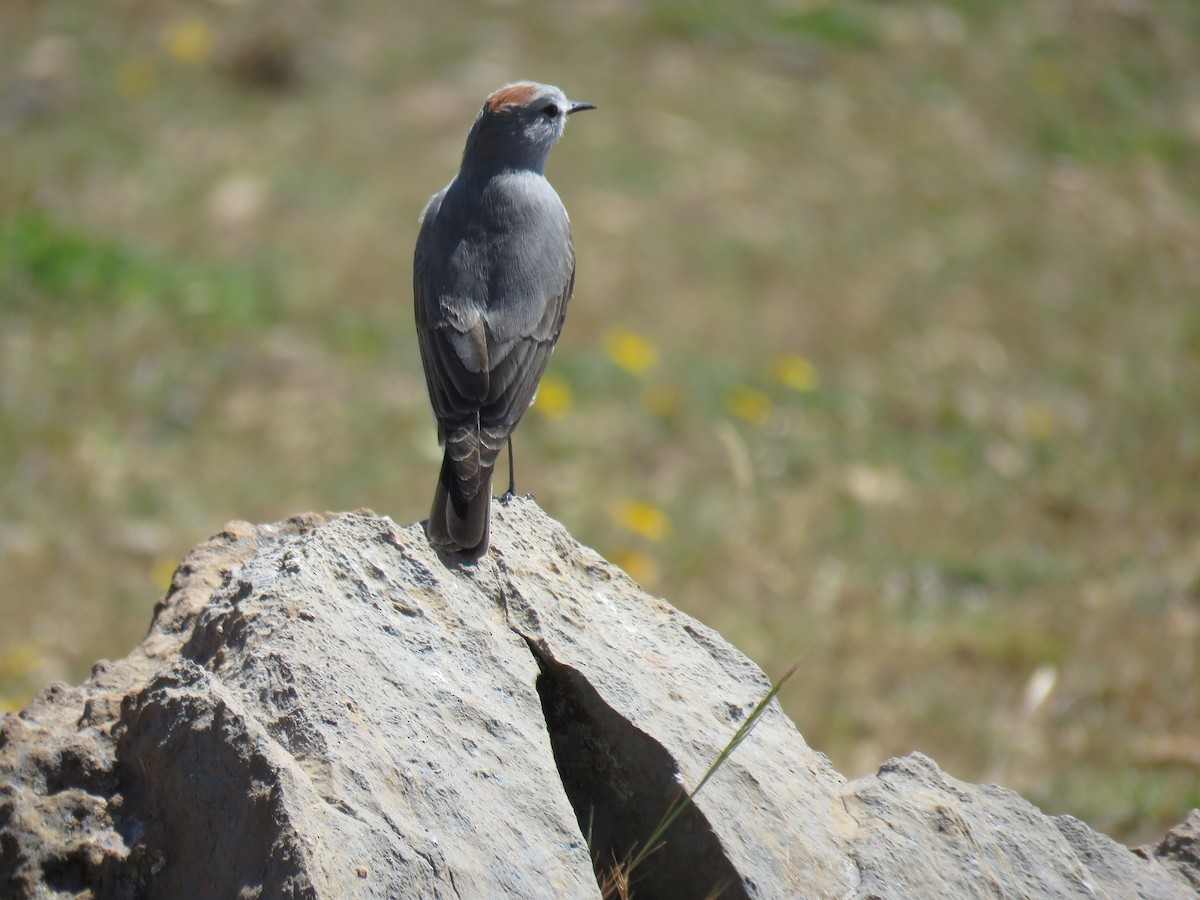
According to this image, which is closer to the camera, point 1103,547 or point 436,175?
point 1103,547

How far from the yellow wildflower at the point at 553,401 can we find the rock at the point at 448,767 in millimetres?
4244

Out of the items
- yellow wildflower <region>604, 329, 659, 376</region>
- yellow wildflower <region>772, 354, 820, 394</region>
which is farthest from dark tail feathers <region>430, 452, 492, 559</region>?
yellow wildflower <region>772, 354, 820, 394</region>

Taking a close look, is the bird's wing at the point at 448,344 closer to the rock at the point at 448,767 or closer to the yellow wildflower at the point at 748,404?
the rock at the point at 448,767

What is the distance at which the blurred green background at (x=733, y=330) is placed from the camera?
6148 millimetres

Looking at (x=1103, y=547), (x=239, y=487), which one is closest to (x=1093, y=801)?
(x=1103, y=547)

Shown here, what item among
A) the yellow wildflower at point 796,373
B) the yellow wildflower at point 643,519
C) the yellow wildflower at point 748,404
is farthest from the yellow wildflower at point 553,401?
the yellow wildflower at point 796,373

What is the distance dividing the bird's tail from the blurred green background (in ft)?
4.85

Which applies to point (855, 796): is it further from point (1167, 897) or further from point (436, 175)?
point (436, 175)

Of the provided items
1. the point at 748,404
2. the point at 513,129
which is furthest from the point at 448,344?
the point at 748,404

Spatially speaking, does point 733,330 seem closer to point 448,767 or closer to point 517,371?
point 517,371

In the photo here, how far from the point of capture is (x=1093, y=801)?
204 inches

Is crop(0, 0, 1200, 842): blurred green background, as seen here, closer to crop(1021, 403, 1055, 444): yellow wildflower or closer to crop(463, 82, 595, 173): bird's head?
crop(1021, 403, 1055, 444): yellow wildflower

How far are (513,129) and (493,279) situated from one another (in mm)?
616

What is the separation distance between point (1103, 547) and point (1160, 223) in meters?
4.38
